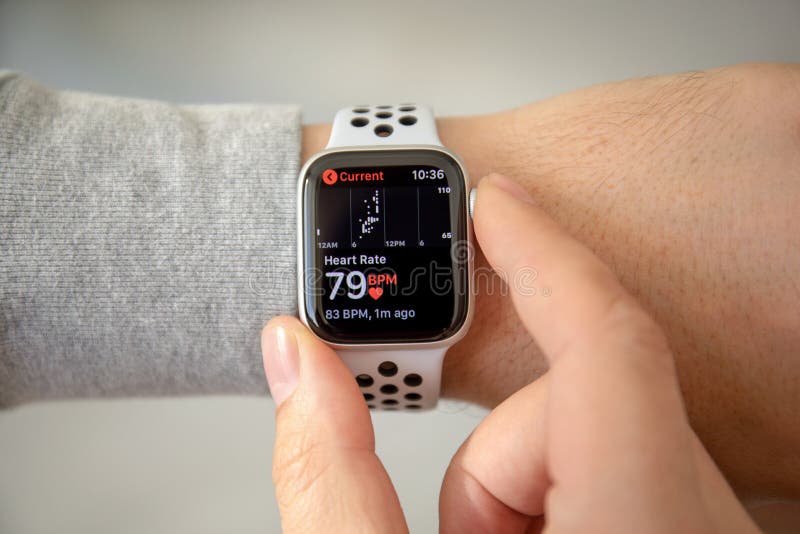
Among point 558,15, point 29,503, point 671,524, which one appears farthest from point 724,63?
point 29,503

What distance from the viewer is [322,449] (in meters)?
0.74

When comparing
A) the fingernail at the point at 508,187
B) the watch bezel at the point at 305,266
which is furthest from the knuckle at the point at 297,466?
the fingernail at the point at 508,187

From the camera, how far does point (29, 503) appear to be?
1431mm

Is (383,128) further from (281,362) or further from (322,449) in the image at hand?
(322,449)

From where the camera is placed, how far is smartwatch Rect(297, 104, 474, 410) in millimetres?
912

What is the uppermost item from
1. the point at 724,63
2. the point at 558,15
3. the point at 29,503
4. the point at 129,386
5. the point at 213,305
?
the point at 558,15

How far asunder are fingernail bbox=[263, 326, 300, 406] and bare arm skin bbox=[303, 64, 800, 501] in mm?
300

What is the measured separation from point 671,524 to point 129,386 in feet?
2.86

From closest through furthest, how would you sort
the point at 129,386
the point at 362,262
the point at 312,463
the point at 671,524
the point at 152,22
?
the point at 671,524 < the point at 312,463 < the point at 362,262 < the point at 129,386 < the point at 152,22

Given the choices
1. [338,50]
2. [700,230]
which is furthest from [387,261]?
[338,50]

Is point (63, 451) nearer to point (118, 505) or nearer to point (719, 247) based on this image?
point (118, 505)

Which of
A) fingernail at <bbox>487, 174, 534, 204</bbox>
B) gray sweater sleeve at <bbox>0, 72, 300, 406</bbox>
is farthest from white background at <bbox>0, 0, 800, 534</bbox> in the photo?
fingernail at <bbox>487, 174, 534, 204</bbox>

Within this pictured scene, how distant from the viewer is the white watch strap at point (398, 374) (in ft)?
3.12

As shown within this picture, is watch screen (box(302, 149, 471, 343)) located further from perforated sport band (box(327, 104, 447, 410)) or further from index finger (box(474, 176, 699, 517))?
index finger (box(474, 176, 699, 517))
